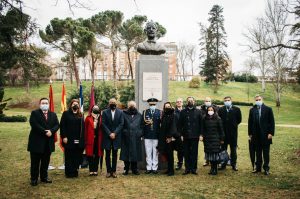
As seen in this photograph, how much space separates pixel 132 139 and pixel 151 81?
1893 millimetres

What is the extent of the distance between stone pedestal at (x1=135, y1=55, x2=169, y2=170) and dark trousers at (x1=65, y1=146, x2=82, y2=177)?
221 centimetres

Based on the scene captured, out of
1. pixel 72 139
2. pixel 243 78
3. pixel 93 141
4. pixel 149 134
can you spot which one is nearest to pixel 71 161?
pixel 72 139

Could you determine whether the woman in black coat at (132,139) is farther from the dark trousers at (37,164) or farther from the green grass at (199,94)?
the green grass at (199,94)

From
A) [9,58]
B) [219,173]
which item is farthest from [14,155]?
[219,173]

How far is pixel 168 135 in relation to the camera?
859 centimetres

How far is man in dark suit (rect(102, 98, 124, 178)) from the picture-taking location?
8407 mm

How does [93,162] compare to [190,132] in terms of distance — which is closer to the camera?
[93,162]

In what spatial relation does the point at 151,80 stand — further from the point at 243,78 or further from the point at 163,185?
the point at 243,78

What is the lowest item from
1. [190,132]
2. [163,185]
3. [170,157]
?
[163,185]

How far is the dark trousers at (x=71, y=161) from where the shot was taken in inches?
328

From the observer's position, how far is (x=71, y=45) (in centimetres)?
4191

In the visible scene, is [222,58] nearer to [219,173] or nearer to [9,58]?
[9,58]

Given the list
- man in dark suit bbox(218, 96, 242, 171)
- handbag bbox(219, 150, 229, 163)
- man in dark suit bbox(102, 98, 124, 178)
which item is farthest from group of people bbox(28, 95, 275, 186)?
man in dark suit bbox(218, 96, 242, 171)

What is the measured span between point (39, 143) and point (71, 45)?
35964mm
